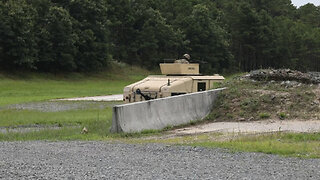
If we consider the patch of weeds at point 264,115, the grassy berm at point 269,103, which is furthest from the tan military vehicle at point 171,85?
the patch of weeds at point 264,115

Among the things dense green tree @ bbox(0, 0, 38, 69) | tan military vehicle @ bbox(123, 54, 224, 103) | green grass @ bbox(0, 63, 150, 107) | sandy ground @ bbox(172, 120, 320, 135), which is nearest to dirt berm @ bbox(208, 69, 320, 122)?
sandy ground @ bbox(172, 120, 320, 135)

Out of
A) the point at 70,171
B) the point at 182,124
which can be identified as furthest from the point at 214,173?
the point at 182,124

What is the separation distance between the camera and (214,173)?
939 centimetres

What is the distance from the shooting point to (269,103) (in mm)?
19750

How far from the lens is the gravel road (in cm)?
913

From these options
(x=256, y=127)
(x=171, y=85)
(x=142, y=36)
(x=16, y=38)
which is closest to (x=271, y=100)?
(x=256, y=127)

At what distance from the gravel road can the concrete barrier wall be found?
254 cm

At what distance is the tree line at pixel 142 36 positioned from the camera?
5916 cm

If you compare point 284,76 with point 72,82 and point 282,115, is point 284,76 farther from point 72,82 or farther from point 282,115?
point 72,82

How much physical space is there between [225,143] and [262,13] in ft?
306

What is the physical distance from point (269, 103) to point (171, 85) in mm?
5190

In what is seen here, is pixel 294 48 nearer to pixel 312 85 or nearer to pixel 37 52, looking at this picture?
pixel 37 52

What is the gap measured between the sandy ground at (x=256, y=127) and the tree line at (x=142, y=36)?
40.6 metres

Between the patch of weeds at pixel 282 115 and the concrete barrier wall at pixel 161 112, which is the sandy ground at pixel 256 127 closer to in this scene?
the patch of weeds at pixel 282 115
